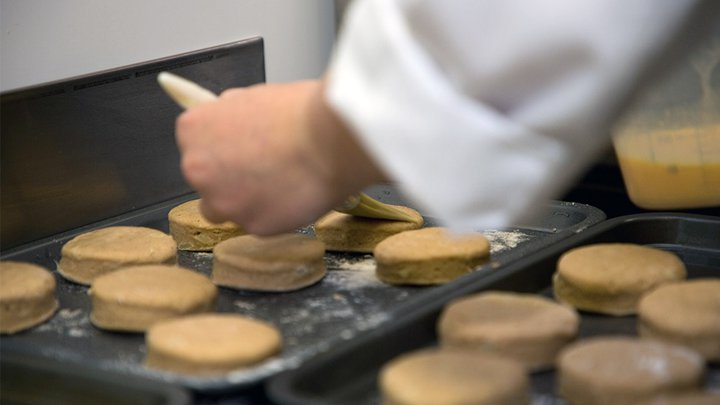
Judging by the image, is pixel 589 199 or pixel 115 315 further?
pixel 589 199

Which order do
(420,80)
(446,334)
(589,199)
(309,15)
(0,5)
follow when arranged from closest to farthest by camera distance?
(420,80) → (446,334) → (0,5) → (589,199) → (309,15)

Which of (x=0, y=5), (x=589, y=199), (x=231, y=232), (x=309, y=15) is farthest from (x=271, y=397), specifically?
(x=309, y=15)

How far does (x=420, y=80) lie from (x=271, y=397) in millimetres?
334

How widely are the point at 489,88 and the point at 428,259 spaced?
52cm

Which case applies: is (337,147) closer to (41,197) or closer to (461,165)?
(461,165)

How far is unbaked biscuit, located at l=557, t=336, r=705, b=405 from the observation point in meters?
1.18

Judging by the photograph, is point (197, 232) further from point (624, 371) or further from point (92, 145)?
point (624, 371)

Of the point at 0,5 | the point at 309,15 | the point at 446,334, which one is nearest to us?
the point at 446,334

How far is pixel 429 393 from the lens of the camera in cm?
113

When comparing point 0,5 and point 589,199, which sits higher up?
point 0,5

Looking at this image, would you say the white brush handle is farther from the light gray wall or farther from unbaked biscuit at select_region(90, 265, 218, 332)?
the light gray wall

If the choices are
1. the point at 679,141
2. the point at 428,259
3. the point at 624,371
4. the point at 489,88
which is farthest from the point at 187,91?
the point at 679,141

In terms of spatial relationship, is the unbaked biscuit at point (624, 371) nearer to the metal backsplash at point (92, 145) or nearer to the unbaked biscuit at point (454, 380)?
the unbaked biscuit at point (454, 380)

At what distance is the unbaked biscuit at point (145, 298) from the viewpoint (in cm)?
142
